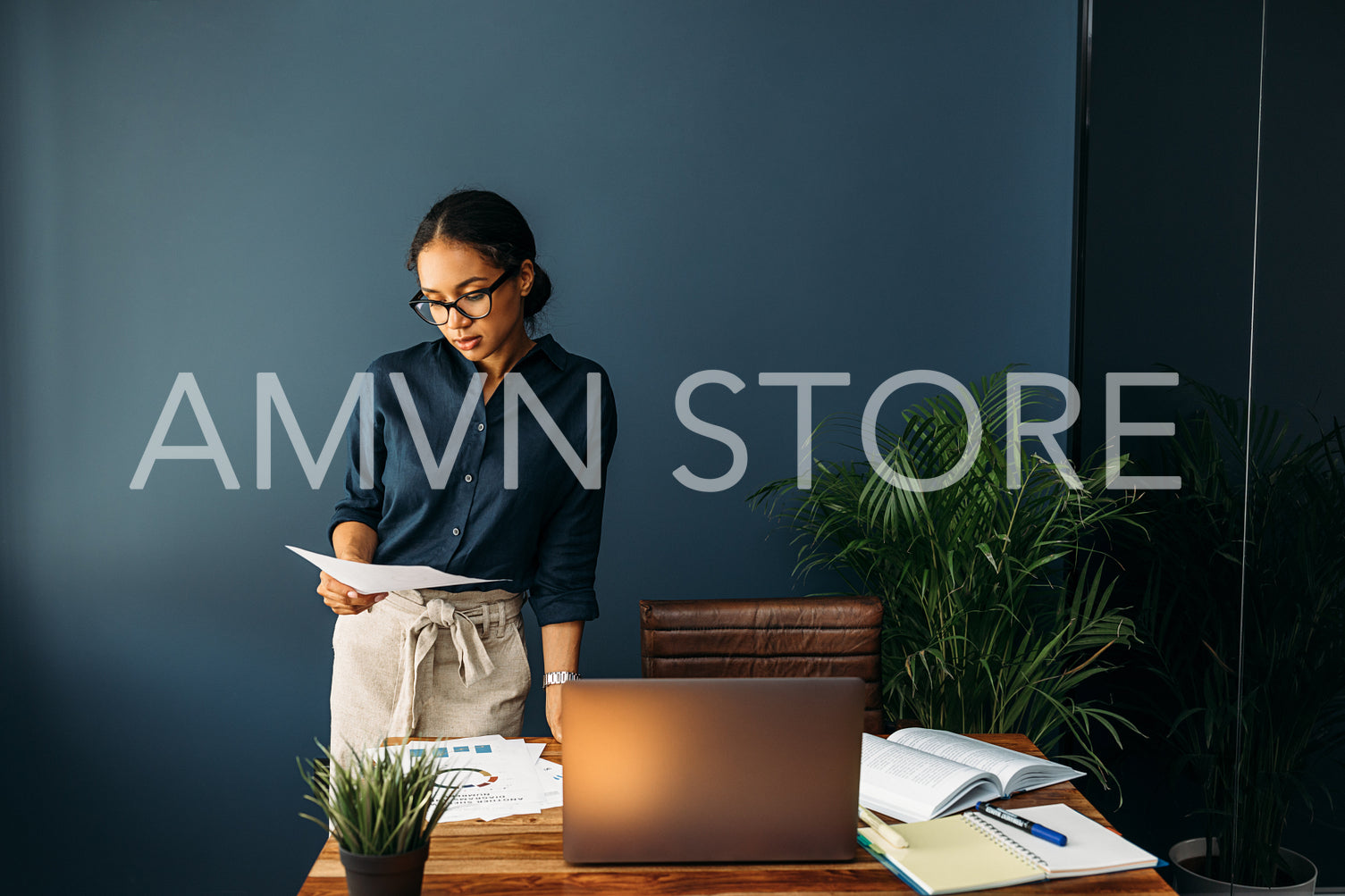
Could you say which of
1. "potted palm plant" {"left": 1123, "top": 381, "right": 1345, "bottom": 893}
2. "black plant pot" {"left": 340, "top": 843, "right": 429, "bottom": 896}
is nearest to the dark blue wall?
"potted palm plant" {"left": 1123, "top": 381, "right": 1345, "bottom": 893}

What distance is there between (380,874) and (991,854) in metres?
0.79

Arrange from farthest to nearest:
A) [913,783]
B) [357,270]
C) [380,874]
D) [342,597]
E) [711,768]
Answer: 1. [357,270]
2. [342,597]
3. [913,783]
4. [711,768]
5. [380,874]

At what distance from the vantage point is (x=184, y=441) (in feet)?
10.5

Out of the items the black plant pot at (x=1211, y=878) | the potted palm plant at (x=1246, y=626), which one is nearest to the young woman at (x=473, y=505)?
the potted palm plant at (x=1246, y=626)

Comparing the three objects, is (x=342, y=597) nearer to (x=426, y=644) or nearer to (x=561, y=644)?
(x=426, y=644)

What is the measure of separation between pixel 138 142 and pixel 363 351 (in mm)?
924

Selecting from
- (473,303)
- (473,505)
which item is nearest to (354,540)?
(473,505)

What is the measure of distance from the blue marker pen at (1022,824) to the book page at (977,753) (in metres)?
0.07

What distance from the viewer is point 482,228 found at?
6.86 ft

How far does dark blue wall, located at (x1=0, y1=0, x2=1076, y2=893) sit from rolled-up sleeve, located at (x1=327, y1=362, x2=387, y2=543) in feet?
3.38

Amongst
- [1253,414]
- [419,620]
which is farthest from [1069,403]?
[419,620]

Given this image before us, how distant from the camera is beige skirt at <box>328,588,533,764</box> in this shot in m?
2.09

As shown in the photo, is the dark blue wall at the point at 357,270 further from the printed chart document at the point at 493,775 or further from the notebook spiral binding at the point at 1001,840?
the notebook spiral binding at the point at 1001,840

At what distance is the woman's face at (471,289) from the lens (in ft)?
6.85
